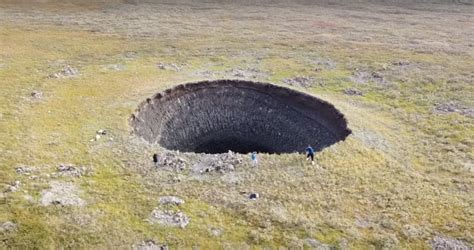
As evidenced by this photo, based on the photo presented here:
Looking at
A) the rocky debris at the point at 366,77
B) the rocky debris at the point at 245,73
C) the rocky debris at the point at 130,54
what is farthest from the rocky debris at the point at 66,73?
the rocky debris at the point at 366,77

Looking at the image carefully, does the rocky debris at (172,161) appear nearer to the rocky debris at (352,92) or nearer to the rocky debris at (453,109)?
the rocky debris at (352,92)

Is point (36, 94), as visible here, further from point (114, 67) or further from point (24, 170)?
point (24, 170)

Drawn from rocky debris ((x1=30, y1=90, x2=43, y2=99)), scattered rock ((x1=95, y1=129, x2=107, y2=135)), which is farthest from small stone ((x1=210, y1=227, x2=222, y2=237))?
rocky debris ((x1=30, y1=90, x2=43, y2=99))

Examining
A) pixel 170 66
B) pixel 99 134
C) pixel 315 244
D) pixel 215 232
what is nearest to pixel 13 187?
pixel 99 134

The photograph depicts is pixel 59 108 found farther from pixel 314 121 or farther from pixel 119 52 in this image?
pixel 314 121

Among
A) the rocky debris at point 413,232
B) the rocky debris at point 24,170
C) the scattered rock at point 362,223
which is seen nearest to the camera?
the rocky debris at point 413,232
